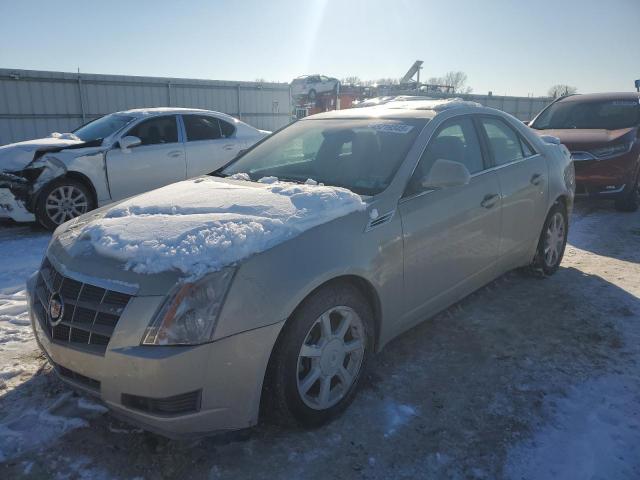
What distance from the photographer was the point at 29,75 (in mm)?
13391

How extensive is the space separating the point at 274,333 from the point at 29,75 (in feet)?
47.6

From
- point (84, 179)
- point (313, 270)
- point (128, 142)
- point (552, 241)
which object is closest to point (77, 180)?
point (84, 179)

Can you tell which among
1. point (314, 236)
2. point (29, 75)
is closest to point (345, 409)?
point (314, 236)

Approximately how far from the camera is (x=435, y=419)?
266 cm

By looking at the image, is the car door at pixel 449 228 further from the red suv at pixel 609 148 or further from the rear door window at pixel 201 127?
the rear door window at pixel 201 127

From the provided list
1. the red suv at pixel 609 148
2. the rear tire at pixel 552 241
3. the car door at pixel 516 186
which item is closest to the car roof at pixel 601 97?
the red suv at pixel 609 148

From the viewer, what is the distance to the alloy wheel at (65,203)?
251 inches

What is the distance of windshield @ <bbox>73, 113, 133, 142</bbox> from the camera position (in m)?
7.07

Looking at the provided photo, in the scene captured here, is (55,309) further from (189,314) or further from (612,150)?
(612,150)

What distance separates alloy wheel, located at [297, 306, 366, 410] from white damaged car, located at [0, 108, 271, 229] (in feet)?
16.4

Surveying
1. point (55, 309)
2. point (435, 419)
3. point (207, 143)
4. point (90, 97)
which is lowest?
point (435, 419)

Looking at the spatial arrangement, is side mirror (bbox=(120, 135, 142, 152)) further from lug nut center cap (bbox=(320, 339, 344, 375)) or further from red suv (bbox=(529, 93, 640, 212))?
red suv (bbox=(529, 93, 640, 212))

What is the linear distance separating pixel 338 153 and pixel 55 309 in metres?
2.02

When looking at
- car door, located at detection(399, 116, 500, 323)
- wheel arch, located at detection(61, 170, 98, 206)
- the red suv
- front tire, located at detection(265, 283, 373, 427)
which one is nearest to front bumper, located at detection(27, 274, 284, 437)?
front tire, located at detection(265, 283, 373, 427)
